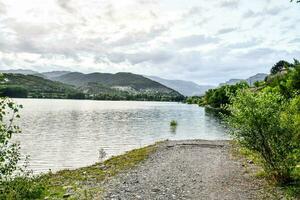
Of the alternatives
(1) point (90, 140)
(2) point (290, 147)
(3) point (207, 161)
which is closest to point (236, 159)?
(3) point (207, 161)

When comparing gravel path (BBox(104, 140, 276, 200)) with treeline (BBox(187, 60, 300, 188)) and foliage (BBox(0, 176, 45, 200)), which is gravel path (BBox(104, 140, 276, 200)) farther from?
foliage (BBox(0, 176, 45, 200))

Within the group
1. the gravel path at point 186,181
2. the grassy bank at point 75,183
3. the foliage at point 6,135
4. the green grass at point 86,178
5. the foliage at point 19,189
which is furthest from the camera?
the green grass at point 86,178

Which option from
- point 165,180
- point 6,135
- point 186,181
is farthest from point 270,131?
point 6,135

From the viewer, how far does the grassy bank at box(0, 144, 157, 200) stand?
15.9 meters

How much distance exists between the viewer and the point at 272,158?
78.1 feet

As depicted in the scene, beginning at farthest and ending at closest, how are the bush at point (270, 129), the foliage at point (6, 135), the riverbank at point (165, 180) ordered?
the bush at point (270, 129)
the riverbank at point (165, 180)
the foliage at point (6, 135)

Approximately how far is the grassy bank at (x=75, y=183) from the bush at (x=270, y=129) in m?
Answer: 9.66

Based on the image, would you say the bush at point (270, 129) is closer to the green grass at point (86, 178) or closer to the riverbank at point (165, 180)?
the riverbank at point (165, 180)

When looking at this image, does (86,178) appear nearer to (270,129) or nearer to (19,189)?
(19,189)

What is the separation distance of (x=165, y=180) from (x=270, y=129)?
788 centimetres

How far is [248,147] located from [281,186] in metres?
3.01

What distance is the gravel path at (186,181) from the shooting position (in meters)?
21.6

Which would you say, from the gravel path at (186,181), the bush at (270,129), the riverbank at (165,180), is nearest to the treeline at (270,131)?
the bush at (270,129)

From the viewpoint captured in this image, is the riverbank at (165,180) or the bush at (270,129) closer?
the riverbank at (165,180)
